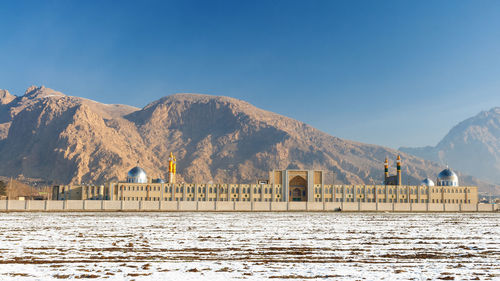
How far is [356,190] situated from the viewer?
135750 mm

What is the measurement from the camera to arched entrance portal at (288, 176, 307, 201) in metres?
135

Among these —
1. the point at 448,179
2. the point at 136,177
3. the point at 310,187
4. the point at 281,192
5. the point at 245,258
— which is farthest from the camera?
the point at 448,179

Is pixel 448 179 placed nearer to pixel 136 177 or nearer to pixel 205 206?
pixel 205 206

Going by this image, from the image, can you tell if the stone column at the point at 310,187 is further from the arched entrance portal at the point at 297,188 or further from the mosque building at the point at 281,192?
the arched entrance portal at the point at 297,188

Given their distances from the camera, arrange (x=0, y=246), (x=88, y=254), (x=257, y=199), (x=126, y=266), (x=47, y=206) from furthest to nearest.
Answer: (x=257, y=199) < (x=47, y=206) < (x=0, y=246) < (x=88, y=254) < (x=126, y=266)

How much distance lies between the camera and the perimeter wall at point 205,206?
8925 centimetres

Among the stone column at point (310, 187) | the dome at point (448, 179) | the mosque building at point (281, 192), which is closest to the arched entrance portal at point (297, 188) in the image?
the mosque building at point (281, 192)

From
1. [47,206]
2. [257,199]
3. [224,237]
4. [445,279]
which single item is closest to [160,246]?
[224,237]

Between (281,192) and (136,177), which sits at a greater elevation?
(136,177)

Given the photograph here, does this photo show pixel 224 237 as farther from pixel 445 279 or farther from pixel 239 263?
pixel 445 279

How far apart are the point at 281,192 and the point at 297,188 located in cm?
655

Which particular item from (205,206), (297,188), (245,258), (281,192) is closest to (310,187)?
(297,188)

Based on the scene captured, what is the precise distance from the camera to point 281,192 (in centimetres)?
13138

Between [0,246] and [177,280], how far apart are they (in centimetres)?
1626
